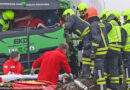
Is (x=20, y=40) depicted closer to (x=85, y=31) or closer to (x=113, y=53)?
(x=85, y=31)

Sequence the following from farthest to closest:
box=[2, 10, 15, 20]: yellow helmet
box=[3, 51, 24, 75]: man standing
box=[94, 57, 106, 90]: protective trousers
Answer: box=[2, 10, 15, 20]: yellow helmet < box=[3, 51, 24, 75]: man standing < box=[94, 57, 106, 90]: protective trousers

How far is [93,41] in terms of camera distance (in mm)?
4340

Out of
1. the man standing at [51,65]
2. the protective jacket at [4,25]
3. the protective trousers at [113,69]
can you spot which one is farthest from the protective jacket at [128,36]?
the protective jacket at [4,25]

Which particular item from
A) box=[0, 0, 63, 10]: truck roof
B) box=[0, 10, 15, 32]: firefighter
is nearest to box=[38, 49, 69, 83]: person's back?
box=[0, 0, 63, 10]: truck roof

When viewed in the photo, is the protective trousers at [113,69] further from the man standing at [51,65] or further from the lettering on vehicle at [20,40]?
the lettering on vehicle at [20,40]

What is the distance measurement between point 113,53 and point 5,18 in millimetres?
2962

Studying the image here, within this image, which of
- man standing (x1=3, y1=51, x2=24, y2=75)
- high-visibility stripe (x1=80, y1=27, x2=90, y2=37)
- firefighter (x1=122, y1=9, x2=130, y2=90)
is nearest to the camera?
man standing (x1=3, y1=51, x2=24, y2=75)

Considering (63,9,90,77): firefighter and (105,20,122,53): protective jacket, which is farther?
(63,9,90,77): firefighter

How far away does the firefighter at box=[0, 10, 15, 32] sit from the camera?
6.00 metres

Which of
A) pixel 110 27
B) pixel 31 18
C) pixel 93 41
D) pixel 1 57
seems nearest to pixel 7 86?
pixel 1 57

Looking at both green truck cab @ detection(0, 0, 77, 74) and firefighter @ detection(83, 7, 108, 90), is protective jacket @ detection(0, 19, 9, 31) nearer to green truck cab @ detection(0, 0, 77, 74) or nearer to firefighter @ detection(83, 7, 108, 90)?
green truck cab @ detection(0, 0, 77, 74)

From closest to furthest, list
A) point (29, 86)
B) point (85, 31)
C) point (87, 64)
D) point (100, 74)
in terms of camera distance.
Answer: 1. point (29, 86)
2. point (100, 74)
3. point (87, 64)
4. point (85, 31)

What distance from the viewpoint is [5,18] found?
19.8ft

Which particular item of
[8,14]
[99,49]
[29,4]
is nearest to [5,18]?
[8,14]
